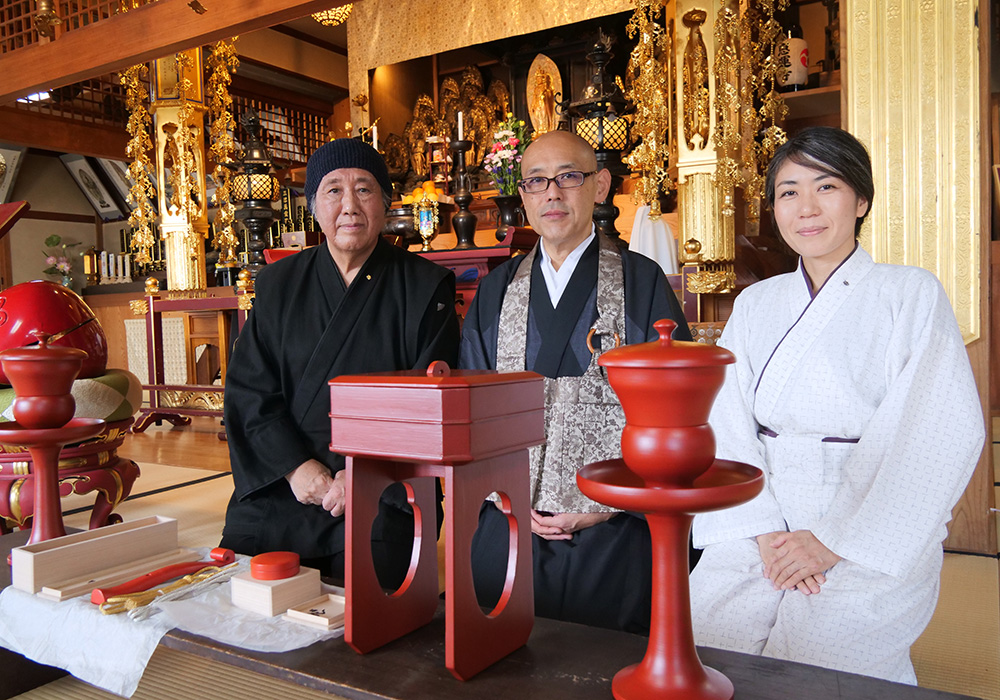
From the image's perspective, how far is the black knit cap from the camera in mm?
1987

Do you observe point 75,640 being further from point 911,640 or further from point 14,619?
point 911,640

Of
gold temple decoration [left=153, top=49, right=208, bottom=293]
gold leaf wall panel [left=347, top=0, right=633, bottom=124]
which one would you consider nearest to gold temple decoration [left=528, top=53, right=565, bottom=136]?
gold leaf wall panel [left=347, top=0, right=633, bottom=124]

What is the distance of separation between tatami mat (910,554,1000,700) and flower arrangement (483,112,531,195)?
2.65 m

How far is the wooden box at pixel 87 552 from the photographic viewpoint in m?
1.36

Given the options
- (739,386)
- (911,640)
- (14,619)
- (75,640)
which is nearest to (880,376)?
(739,386)

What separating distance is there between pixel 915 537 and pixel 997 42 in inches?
225

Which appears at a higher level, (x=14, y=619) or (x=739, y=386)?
(x=739, y=386)

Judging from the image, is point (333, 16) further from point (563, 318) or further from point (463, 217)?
point (563, 318)

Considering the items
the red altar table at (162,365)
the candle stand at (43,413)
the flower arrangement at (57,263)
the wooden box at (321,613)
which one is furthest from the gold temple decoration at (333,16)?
the wooden box at (321,613)

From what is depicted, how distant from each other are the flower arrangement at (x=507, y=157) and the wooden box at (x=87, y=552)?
2.86m

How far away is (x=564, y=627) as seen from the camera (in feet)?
3.74

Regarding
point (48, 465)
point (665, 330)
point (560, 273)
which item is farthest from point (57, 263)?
point (665, 330)

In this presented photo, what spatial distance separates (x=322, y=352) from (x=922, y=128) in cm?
232

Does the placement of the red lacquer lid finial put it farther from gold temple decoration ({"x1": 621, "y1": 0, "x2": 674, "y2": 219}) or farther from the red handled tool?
gold temple decoration ({"x1": 621, "y1": 0, "x2": 674, "y2": 219})
